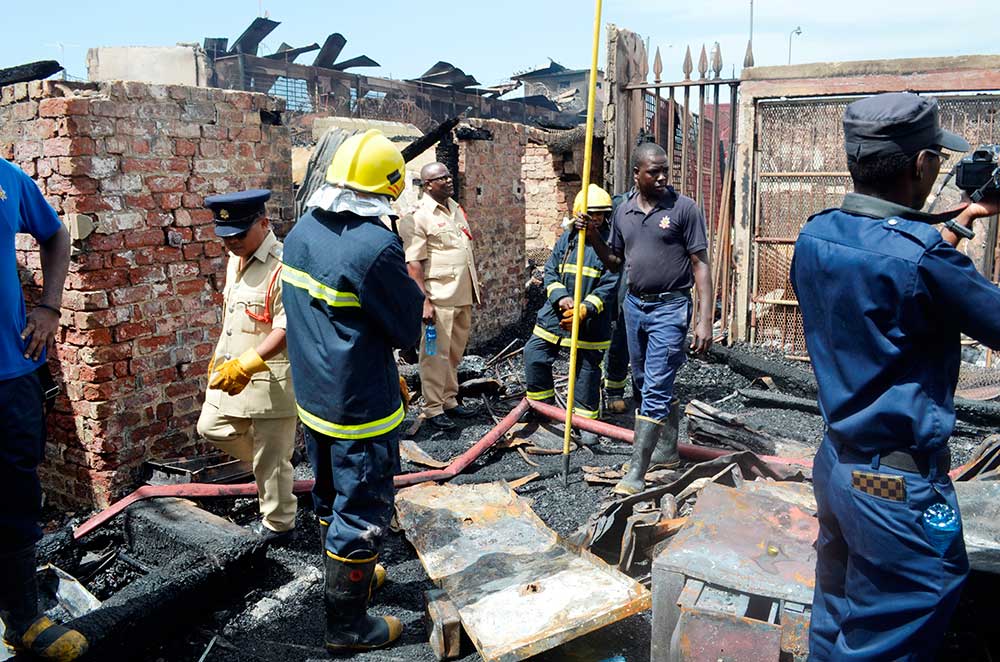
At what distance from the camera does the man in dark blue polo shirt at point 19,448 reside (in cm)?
287

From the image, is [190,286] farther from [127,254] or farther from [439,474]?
[439,474]

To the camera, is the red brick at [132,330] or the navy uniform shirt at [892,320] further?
the red brick at [132,330]

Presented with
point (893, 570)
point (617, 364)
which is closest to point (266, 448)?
point (893, 570)

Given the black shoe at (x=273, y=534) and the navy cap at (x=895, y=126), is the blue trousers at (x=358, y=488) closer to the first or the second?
the black shoe at (x=273, y=534)

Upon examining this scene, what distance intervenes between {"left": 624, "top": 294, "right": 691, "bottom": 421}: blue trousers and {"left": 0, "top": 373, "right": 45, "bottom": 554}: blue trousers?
3157 mm

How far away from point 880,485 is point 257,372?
2710 mm

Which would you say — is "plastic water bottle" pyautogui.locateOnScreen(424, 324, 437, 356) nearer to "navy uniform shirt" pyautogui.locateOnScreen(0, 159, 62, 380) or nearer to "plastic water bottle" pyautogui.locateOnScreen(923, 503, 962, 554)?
"navy uniform shirt" pyautogui.locateOnScreen(0, 159, 62, 380)

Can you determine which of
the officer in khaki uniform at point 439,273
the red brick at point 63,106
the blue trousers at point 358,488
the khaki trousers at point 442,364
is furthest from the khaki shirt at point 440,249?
the blue trousers at point 358,488

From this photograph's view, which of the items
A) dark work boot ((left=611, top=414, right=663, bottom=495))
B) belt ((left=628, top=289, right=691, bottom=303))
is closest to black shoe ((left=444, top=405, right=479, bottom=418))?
dark work boot ((left=611, top=414, right=663, bottom=495))

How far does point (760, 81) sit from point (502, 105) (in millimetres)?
16548

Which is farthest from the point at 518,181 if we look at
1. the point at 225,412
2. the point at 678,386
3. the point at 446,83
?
the point at 446,83

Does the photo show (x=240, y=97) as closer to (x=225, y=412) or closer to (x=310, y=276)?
(x=225, y=412)

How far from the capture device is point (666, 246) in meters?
4.72

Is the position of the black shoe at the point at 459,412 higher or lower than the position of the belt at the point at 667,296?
lower
